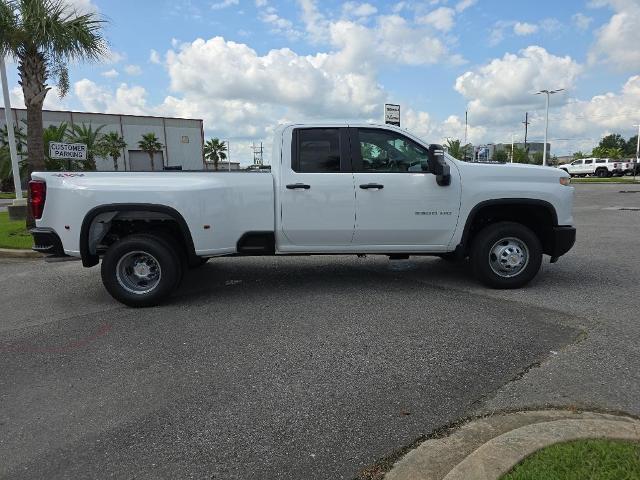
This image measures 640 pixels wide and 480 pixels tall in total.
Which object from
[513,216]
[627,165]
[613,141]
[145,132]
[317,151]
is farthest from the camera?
[613,141]

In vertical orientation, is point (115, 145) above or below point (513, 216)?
above

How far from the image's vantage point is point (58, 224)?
18.3 feet

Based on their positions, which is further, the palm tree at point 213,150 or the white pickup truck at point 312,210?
the palm tree at point 213,150

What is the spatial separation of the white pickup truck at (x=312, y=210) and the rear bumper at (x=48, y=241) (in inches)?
0.5

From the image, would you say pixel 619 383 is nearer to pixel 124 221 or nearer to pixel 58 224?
pixel 124 221

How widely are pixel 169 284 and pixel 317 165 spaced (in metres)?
2.19

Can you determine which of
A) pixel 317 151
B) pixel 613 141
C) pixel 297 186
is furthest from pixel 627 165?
pixel 613 141

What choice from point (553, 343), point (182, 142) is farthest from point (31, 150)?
point (182, 142)

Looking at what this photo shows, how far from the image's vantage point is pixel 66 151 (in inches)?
444

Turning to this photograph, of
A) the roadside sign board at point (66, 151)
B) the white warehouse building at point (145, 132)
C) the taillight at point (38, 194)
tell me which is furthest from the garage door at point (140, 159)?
the taillight at point (38, 194)

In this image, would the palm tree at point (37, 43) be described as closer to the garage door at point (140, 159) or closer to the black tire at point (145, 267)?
the black tire at point (145, 267)

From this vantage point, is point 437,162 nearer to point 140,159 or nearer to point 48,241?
point 48,241

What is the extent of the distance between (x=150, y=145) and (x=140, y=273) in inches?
2293

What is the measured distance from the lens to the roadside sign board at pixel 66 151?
11.1m
